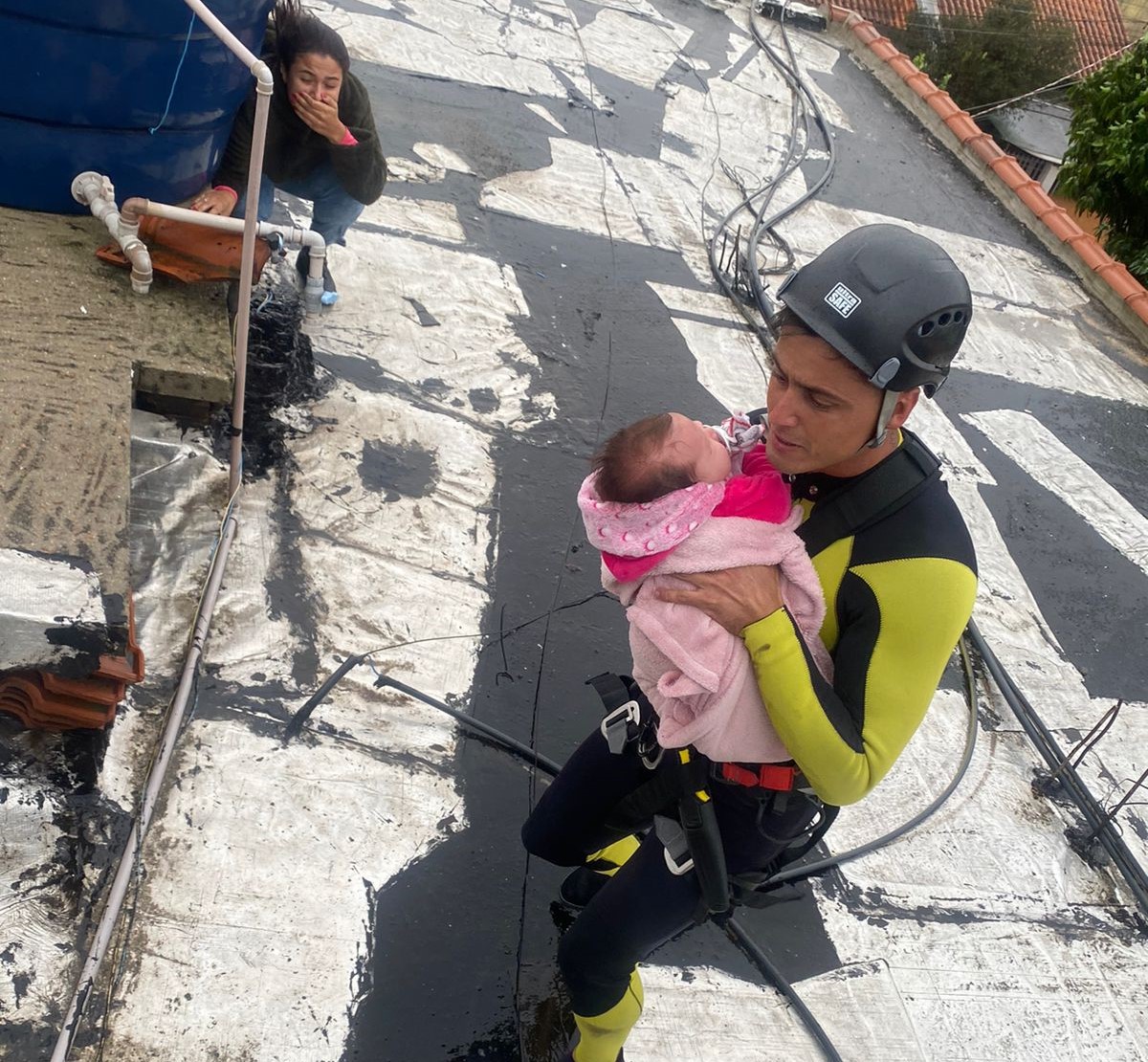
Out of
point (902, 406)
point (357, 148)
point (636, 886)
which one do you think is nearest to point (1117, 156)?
point (357, 148)

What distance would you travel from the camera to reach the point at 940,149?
866 centimetres

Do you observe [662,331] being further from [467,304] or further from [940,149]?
[940,149]

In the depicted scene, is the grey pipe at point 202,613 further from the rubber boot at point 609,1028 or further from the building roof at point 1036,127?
the building roof at point 1036,127

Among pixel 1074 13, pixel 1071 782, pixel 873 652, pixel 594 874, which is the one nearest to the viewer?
pixel 873 652

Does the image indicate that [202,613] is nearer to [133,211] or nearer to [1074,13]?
[133,211]

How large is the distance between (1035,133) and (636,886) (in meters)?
26.1

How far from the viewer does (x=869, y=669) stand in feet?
5.86

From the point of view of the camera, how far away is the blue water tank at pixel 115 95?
2834 millimetres

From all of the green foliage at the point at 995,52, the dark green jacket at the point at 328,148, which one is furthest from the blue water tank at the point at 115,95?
the green foliage at the point at 995,52

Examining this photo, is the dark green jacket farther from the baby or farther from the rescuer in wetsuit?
the rescuer in wetsuit

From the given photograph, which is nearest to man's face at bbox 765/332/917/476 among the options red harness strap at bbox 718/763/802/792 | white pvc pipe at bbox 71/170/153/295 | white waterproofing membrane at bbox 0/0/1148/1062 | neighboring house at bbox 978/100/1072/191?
red harness strap at bbox 718/763/802/792

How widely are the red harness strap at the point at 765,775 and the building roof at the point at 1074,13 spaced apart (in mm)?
25607

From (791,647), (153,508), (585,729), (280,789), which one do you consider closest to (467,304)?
(153,508)

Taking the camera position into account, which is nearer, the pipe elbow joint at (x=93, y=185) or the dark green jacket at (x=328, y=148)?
the pipe elbow joint at (x=93, y=185)
